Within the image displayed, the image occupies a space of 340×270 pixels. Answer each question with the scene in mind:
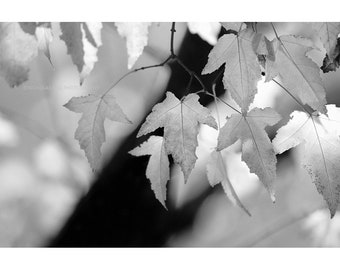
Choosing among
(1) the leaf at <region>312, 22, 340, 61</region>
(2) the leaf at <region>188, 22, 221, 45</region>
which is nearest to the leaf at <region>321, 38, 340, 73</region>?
(1) the leaf at <region>312, 22, 340, 61</region>

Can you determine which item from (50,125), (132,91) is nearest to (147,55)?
(132,91)

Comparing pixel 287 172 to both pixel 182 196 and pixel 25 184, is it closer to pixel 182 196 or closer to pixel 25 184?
pixel 182 196

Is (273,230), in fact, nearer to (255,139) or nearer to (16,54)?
(255,139)

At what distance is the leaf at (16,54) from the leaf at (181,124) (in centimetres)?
14

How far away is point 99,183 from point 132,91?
17 cm

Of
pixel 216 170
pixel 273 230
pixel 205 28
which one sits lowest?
pixel 273 230

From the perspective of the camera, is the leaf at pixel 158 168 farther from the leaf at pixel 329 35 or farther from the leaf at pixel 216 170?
the leaf at pixel 329 35

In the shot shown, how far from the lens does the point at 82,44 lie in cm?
38

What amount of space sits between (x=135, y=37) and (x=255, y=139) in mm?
170

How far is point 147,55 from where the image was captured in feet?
2.16

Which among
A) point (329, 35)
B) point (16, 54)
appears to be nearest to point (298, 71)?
point (329, 35)

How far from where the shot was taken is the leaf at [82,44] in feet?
1.22

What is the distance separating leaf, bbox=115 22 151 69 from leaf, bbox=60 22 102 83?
0.03 meters

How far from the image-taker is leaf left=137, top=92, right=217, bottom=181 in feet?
1.34
